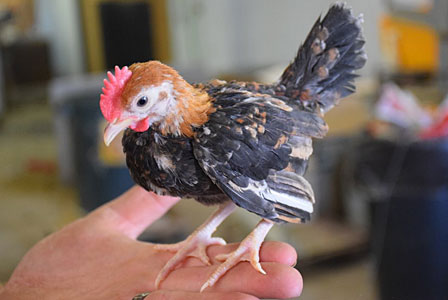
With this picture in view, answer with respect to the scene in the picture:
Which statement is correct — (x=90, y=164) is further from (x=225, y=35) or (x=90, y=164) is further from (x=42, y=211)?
(x=225, y=35)

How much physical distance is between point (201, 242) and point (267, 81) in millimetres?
576

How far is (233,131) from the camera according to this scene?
1.15 feet

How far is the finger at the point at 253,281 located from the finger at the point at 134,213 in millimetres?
155

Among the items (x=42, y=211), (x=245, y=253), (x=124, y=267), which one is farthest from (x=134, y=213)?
(x=42, y=211)

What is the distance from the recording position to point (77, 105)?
1.51 meters

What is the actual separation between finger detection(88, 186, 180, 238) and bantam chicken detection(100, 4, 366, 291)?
0.54ft

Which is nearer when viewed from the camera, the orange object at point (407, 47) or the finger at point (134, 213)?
the finger at point (134, 213)

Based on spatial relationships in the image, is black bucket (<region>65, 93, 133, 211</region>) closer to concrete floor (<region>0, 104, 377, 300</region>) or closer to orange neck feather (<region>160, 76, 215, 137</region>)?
concrete floor (<region>0, 104, 377, 300</region>)

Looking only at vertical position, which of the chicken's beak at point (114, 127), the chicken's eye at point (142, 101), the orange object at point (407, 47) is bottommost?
the orange object at point (407, 47)

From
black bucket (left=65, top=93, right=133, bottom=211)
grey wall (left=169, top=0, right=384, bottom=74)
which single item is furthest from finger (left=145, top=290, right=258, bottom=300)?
grey wall (left=169, top=0, right=384, bottom=74)

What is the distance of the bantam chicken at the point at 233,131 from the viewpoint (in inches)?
13.1

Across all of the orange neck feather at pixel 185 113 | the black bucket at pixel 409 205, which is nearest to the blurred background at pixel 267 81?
the black bucket at pixel 409 205

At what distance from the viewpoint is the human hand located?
36 cm

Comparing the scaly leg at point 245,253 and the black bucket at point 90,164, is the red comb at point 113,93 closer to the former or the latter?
the scaly leg at point 245,253
